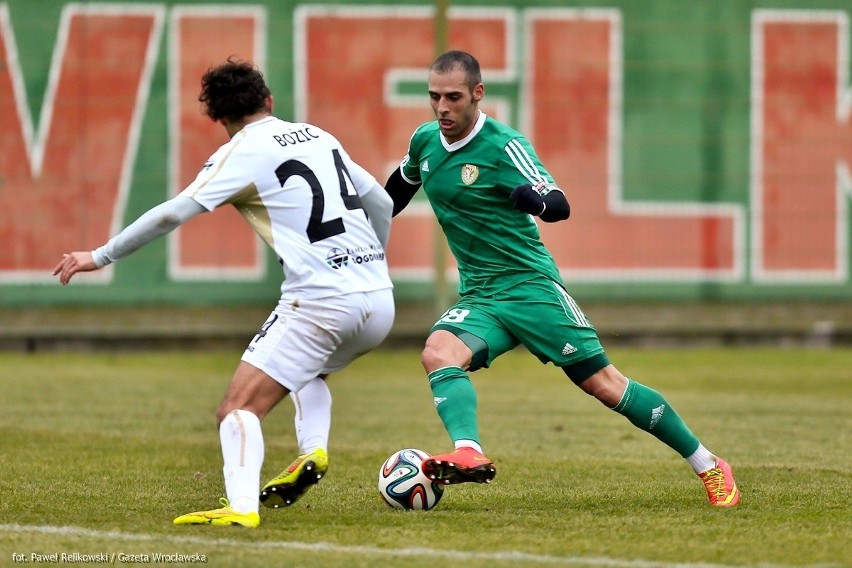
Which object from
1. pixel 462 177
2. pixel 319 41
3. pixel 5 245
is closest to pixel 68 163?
pixel 5 245

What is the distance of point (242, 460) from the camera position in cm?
652

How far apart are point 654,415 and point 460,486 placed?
1189 mm

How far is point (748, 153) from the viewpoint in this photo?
66.0ft

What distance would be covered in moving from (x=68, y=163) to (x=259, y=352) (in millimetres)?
13059

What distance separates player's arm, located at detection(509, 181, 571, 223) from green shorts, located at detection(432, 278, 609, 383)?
525 millimetres

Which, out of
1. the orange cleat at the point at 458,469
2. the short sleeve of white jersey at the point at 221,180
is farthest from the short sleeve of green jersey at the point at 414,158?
the orange cleat at the point at 458,469

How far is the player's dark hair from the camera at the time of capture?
24.0 feet

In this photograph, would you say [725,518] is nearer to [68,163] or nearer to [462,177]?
[462,177]

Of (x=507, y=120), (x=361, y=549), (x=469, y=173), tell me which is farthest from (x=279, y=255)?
(x=507, y=120)

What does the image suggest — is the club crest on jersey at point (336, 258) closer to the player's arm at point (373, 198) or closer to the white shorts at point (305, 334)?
the white shorts at point (305, 334)

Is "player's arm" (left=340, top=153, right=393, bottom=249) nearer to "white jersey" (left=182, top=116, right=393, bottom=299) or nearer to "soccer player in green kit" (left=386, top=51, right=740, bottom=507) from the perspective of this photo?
"white jersey" (left=182, top=116, right=393, bottom=299)

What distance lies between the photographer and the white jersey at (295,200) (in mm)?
6621

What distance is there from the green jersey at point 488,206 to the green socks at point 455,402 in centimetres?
57

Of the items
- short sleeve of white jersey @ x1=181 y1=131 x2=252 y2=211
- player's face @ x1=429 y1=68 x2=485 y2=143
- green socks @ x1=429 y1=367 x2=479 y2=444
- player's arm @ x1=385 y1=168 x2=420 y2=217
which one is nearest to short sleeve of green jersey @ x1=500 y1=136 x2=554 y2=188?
player's face @ x1=429 y1=68 x2=485 y2=143
